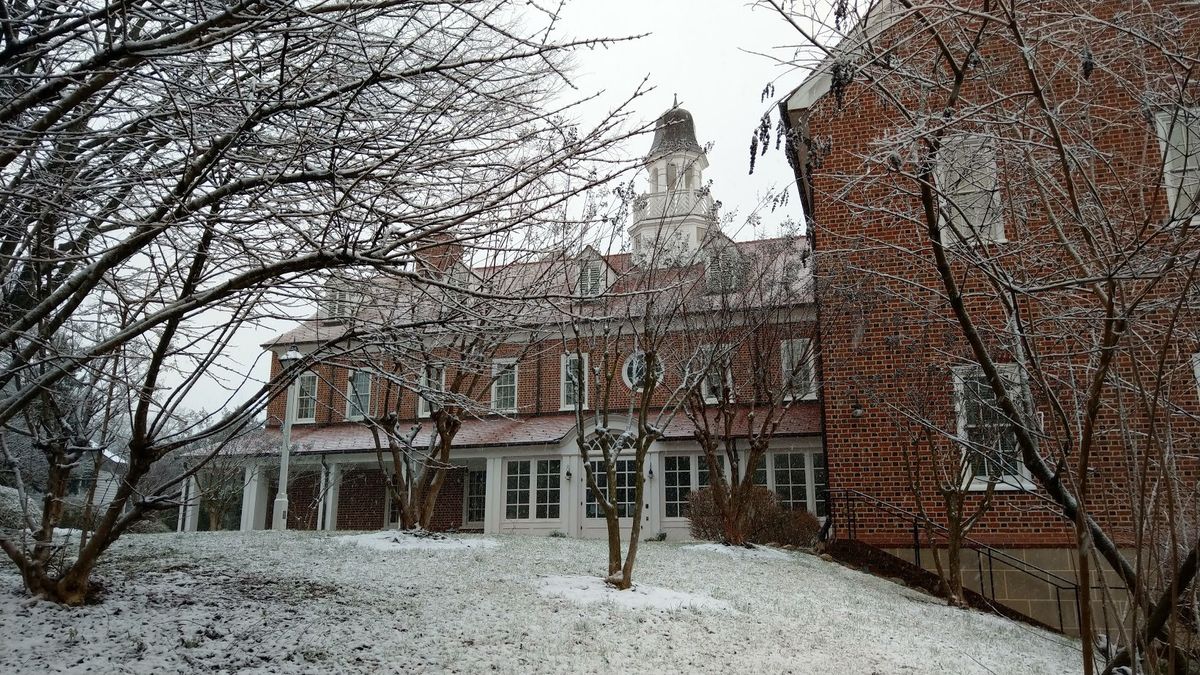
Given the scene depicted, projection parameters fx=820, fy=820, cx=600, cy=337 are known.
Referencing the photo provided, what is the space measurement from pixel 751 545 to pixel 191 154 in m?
11.1

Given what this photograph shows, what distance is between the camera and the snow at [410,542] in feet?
37.5

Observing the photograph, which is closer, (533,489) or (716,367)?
(716,367)

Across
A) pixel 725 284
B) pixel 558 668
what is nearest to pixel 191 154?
pixel 558 668

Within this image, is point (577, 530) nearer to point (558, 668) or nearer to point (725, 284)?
point (725, 284)

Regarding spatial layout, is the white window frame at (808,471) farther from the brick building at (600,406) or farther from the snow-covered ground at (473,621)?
the snow-covered ground at (473,621)

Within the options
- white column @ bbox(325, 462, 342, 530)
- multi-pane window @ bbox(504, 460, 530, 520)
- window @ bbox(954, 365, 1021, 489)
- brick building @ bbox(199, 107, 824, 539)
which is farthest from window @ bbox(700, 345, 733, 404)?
white column @ bbox(325, 462, 342, 530)

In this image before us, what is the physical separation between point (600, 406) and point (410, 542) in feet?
23.9

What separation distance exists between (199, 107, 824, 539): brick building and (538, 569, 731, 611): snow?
2.82m

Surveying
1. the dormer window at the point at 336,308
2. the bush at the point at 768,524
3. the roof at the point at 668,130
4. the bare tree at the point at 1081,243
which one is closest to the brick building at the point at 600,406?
the roof at the point at 668,130

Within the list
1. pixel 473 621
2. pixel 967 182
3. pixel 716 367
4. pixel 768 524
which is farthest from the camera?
pixel 768 524

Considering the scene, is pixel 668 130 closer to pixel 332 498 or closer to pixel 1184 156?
pixel 332 498

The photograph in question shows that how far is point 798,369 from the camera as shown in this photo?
43.3 feet

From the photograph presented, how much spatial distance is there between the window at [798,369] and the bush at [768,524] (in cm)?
203

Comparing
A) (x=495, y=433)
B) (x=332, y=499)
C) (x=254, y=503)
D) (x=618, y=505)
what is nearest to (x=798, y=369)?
(x=618, y=505)
